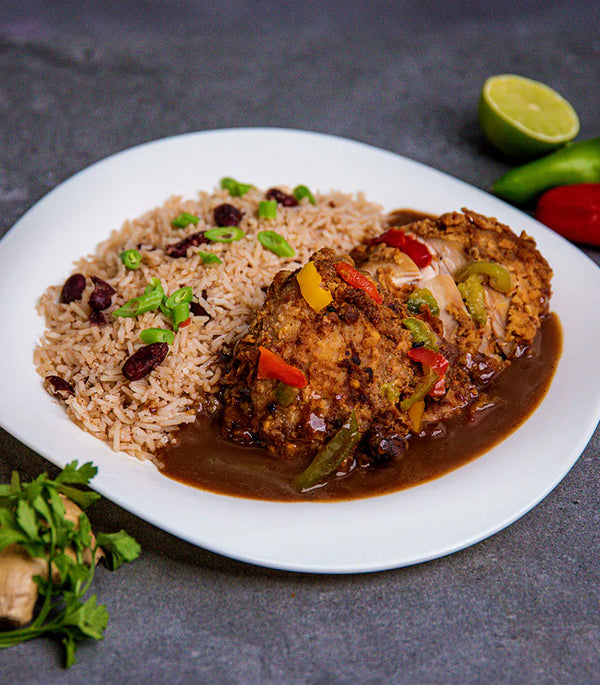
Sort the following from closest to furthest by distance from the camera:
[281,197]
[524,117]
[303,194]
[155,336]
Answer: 1. [155,336]
2. [281,197]
3. [303,194]
4. [524,117]

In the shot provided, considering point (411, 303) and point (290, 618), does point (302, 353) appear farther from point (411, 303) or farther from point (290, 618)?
point (290, 618)

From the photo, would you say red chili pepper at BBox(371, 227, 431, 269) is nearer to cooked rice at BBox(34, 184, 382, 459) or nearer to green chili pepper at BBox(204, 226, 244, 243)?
cooked rice at BBox(34, 184, 382, 459)

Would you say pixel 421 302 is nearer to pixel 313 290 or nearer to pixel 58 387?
pixel 313 290

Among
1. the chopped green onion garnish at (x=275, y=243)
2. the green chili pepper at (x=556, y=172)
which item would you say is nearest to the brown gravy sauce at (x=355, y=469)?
the chopped green onion garnish at (x=275, y=243)

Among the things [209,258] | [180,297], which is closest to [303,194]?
[209,258]

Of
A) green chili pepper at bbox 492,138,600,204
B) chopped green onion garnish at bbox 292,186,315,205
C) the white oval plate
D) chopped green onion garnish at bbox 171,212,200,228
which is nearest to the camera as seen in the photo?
the white oval plate

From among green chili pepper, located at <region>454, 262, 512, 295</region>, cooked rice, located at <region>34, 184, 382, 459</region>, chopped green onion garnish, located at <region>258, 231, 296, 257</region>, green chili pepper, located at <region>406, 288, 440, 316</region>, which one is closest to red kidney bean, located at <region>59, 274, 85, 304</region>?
cooked rice, located at <region>34, 184, 382, 459</region>
